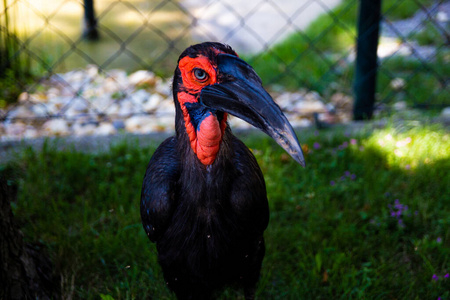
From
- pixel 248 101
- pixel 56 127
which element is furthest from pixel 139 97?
pixel 248 101

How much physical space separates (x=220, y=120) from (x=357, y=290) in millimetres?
1129

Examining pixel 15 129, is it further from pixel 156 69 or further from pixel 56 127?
pixel 156 69

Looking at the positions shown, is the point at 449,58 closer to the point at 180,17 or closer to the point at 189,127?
the point at 180,17

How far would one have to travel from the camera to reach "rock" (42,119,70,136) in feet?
12.6

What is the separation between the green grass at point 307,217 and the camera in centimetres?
240

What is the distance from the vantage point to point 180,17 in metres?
5.90

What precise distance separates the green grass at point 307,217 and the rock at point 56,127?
674 millimetres

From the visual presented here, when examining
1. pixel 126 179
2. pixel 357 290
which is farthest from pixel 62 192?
pixel 357 290

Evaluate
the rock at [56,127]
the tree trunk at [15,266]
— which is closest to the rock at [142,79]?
the rock at [56,127]

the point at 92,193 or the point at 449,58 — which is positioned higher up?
the point at 449,58

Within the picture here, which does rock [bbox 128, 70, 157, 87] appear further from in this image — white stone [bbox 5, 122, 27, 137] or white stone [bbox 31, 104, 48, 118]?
white stone [bbox 5, 122, 27, 137]

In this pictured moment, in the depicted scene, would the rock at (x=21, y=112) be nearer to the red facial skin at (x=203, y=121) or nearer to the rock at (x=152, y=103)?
the rock at (x=152, y=103)

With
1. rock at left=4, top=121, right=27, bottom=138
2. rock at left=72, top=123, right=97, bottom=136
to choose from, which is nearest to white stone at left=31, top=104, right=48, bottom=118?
rock at left=4, top=121, right=27, bottom=138

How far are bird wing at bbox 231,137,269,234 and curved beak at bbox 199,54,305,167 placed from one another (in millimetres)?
398
